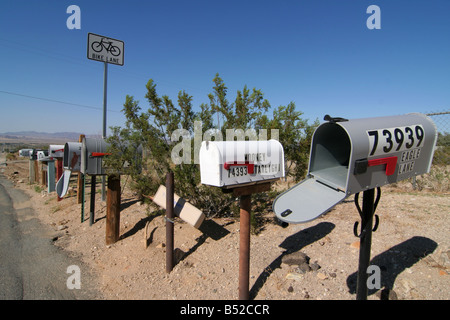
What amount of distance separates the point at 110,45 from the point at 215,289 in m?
7.35

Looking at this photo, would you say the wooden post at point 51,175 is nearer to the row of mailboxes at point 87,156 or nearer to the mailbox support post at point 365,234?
the row of mailboxes at point 87,156

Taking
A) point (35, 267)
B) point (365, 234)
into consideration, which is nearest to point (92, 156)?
point (35, 267)

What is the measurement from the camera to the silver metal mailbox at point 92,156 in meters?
5.29

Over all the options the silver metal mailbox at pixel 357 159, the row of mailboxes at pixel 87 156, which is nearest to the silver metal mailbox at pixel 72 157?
the row of mailboxes at pixel 87 156

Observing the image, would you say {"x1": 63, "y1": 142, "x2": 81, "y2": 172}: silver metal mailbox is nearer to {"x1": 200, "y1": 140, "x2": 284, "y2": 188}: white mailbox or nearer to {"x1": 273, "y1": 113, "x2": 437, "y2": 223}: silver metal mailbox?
{"x1": 200, "y1": 140, "x2": 284, "y2": 188}: white mailbox

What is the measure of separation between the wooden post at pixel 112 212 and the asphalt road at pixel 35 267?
63 cm

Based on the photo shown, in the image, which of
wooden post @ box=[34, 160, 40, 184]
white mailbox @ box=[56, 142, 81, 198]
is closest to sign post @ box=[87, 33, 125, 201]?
white mailbox @ box=[56, 142, 81, 198]

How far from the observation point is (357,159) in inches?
64.6

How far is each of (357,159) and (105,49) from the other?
7946 mm

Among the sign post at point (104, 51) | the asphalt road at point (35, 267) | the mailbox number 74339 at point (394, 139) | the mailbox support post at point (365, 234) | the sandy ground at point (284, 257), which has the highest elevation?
the sign post at point (104, 51)

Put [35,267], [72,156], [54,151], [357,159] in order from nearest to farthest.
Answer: [357,159] → [35,267] → [72,156] → [54,151]

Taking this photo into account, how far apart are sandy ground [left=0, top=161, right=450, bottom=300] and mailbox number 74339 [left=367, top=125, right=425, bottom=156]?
161 cm

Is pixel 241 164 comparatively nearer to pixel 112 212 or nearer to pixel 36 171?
pixel 112 212
